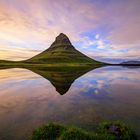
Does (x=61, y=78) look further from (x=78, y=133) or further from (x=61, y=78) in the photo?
(x=78, y=133)

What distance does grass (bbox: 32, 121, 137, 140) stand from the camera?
1009 centimetres

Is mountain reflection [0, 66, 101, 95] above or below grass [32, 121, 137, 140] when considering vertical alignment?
below

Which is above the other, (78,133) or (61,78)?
(78,133)

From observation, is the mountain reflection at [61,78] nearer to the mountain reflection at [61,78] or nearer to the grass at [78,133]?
the mountain reflection at [61,78]

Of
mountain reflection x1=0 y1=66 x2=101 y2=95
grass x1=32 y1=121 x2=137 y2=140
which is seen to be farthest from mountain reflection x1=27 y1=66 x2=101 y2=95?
grass x1=32 y1=121 x2=137 y2=140

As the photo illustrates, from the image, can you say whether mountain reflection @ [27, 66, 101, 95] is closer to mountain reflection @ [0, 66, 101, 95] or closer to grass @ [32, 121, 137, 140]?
mountain reflection @ [0, 66, 101, 95]

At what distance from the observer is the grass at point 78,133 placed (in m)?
10.1

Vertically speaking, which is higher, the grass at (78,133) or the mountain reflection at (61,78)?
the grass at (78,133)

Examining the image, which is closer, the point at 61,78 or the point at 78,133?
the point at 78,133

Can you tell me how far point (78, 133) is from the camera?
10.3m

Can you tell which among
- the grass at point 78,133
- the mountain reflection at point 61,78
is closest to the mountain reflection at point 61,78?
the mountain reflection at point 61,78

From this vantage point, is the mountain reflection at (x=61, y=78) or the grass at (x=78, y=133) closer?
the grass at (x=78, y=133)

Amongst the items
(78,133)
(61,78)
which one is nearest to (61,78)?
(61,78)

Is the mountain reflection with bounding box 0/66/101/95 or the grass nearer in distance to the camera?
the grass
